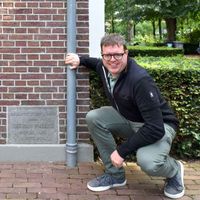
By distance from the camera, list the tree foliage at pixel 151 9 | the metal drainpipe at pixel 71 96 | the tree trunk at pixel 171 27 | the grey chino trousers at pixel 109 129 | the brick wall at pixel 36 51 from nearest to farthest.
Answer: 1. the grey chino trousers at pixel 109 129
2. the metal drainpipe at pixel 71 96
3. the brick wall at pixel 36 51
4. the tree foliage at pixel 151 9
5. the tree trunk at pixel 171 27

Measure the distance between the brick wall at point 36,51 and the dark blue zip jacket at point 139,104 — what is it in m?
0.98

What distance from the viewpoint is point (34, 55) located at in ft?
17.2

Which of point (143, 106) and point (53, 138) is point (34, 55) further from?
point (143, 106)

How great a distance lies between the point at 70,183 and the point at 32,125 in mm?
908

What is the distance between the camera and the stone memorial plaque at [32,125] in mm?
5324

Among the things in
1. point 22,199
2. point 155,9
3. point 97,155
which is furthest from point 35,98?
point 155,9

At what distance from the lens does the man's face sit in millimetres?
4289

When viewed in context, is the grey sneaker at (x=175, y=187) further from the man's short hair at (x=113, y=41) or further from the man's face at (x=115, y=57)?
the man's short hair at (x=113, y=41)

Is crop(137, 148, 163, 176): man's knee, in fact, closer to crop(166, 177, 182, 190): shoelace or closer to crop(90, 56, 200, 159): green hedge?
crop(166, 177, 182, 190): shoelace

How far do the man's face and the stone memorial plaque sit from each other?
1189mm

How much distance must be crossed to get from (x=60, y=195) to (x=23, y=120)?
1.19 m

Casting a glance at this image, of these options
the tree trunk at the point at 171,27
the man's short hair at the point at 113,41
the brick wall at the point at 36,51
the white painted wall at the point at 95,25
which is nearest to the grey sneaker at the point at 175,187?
the man's short hair at the point at 113,41

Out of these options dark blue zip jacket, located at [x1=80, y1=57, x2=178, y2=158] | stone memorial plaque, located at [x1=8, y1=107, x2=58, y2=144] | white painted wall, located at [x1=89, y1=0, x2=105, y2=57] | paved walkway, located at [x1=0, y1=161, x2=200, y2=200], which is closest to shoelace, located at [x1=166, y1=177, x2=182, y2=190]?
paved walkway, located at [x1=0, y1=161, x2=200, y2=200]

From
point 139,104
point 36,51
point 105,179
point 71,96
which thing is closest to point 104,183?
point 105,179
